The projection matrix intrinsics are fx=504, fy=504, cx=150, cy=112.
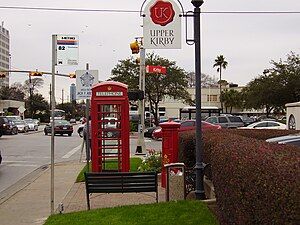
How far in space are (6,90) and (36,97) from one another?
292 inches

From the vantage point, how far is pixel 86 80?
602 inches

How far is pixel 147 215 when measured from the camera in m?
8.38

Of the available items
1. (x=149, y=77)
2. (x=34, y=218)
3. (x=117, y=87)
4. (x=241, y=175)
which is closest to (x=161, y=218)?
(x=34, y=218)

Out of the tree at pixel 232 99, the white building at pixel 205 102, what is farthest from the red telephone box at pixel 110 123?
the white building at pixel 205 102

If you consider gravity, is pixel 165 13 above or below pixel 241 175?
above

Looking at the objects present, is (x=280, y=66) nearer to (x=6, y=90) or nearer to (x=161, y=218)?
(x=161, y=218)

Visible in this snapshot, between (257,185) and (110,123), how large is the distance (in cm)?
956

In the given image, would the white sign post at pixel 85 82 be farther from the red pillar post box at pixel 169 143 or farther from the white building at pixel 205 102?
the white building at pixel 205 102

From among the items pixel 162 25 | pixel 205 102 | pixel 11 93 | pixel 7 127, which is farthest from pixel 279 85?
pixel 11 93

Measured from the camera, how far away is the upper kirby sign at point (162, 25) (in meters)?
9.72

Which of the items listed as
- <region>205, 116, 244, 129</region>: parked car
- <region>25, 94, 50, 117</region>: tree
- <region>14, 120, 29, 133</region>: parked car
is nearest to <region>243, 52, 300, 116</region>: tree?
<region>205, 116, 244, 129</region>: parked car

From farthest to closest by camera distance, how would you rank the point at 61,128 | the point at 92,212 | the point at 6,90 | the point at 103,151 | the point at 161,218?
Result: the point at 6,90 < the point at 61,128 < the point at 103,151 < the point at 92,212 < the point at 161,218

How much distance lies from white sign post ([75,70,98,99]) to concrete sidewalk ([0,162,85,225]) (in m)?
2.61

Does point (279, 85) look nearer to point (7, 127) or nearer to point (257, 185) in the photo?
point (7, 127)
